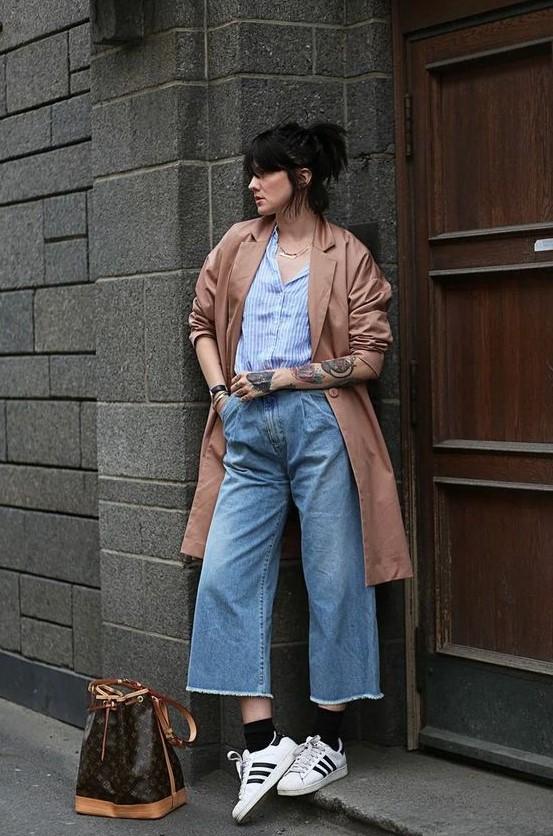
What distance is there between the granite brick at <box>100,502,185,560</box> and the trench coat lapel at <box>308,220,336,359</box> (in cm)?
93

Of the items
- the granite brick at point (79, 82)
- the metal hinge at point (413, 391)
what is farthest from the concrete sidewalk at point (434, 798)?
the granite brick at point (79, 82)

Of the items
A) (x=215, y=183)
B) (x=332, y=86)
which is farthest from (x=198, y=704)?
(x=332, y=86)

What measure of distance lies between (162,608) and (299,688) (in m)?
0.59

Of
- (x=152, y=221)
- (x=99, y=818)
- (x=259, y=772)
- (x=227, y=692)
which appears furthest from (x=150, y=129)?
(x=99, y=818)

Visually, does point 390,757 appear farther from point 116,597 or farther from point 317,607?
point 116,597

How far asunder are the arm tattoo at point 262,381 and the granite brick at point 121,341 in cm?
81

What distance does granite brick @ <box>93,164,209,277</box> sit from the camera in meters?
5.33

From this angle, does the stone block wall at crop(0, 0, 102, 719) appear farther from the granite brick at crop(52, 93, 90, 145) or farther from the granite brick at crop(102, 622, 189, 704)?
the granite brick at crop(102, 622, 189, 704)

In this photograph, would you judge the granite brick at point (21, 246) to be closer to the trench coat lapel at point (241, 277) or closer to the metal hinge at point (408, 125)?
the trench coat lapel at point (241, 277)

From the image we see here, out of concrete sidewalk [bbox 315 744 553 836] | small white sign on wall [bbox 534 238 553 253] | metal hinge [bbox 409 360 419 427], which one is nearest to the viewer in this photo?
concrete sidewalk [bbox 315 744 553 836]

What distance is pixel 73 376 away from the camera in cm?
630

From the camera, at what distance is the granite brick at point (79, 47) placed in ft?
20.0

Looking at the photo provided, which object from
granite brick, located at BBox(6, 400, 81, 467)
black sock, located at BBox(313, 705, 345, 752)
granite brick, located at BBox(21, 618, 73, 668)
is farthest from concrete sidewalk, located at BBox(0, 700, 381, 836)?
granite brick, located at BBox(6, 400, 81, 467)

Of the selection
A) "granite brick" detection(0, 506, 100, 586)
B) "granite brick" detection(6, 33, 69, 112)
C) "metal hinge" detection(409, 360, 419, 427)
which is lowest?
"granite brick" detection(0, 506, 100, 586)
